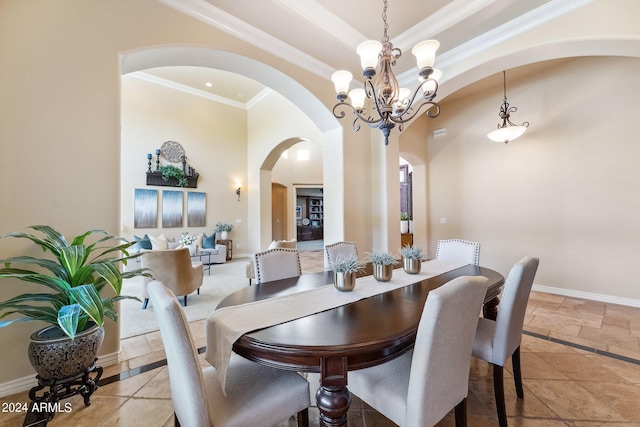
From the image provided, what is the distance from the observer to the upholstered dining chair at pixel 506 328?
146cm

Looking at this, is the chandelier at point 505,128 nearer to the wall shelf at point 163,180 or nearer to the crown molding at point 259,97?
the crown molding at point 259,97

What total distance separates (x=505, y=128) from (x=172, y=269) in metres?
5.01

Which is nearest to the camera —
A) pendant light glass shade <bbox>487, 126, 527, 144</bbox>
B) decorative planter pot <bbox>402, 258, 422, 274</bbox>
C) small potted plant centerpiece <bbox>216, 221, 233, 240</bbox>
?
decorative planter pot <bbox>402, 258, 422, 274</bbox>

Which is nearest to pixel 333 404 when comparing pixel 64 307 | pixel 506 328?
pixel 506 328

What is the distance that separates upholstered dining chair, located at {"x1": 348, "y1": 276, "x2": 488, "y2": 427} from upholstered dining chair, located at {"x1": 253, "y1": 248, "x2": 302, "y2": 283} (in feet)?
3.56

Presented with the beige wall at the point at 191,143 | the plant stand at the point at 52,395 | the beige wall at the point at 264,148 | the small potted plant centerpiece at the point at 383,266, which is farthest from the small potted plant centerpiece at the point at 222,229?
the small potted plant centerpiece at the point at 383,266

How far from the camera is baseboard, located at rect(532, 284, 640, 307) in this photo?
132 inches

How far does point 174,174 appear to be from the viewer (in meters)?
6.54

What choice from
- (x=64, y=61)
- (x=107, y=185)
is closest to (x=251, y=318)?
(x=107, y=185)

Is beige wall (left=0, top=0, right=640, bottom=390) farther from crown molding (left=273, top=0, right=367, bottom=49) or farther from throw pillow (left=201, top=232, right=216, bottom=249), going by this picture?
throw pillow (left=201, top=232, right=216, bottom=249)

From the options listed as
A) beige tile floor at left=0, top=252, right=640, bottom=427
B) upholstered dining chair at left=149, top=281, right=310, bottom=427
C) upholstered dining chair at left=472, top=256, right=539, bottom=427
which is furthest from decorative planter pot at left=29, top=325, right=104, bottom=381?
upholstered dining chair at left=472, top=256, right=539, bottom=427

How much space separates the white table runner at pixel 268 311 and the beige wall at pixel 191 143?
245 inches

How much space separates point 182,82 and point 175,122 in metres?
1.03

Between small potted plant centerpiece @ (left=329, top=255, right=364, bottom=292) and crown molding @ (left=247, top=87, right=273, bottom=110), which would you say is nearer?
small potted plant centerpiece @ (left=329, top=255, right=364, bottom=292)
